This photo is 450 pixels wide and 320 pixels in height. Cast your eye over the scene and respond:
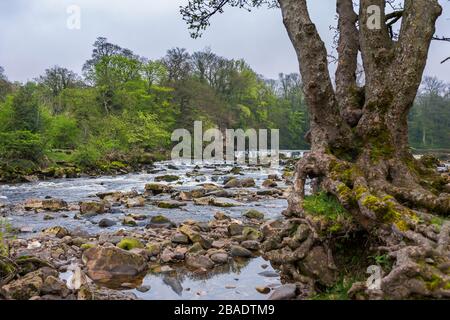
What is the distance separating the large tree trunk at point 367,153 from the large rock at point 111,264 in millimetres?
2306

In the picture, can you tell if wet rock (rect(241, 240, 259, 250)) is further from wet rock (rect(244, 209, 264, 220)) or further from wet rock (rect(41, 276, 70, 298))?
wet rock (rect(41, 276, 70, 298))

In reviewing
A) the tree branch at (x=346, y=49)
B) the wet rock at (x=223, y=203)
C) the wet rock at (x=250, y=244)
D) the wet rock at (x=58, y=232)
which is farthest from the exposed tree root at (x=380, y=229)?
the wet rock at (x=223, y=203)

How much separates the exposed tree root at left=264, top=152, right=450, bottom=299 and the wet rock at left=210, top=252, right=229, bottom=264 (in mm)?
749

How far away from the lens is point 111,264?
241 inches

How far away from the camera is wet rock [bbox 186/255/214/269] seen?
257 inches

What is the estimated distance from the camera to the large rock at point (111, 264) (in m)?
5.99

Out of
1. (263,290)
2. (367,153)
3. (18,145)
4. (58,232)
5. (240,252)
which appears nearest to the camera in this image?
(263,290)

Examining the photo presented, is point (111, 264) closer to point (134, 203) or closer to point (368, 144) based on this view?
point (368, 144)

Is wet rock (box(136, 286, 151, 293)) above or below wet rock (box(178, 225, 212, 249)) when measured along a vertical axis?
below

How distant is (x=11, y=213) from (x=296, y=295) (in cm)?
1080

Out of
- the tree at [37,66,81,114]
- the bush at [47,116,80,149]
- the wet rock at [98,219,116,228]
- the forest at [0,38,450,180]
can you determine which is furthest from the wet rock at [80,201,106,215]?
the tree at [37,66,81,114]

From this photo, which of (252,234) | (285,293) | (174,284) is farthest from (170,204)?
(285,293)

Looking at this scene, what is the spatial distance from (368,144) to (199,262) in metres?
3.53

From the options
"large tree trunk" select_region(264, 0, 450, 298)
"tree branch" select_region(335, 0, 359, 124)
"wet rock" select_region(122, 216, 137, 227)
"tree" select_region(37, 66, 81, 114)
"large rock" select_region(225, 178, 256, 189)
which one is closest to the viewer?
"large tree trunk" select_region(264, 0, 450, 298)
